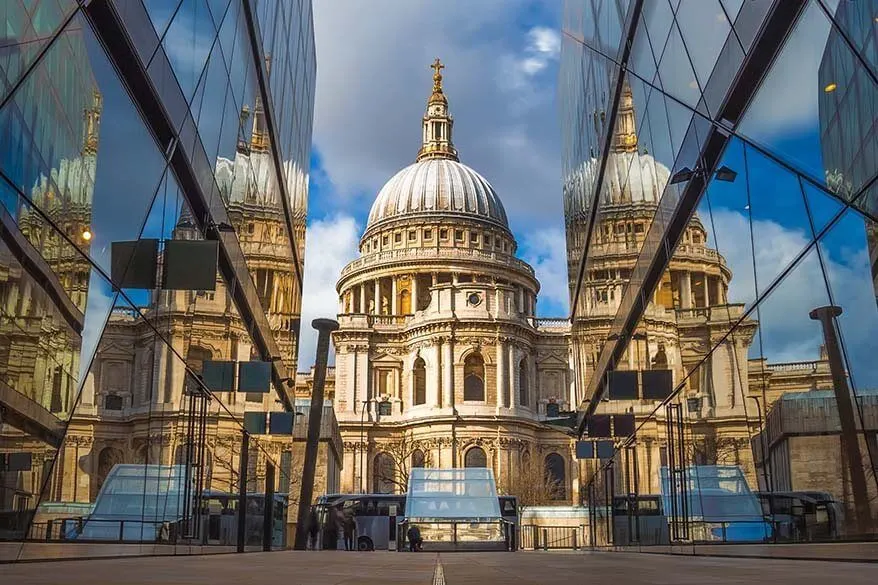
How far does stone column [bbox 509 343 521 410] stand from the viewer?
274 ft

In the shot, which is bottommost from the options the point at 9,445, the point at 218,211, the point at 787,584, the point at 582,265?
the point at 787,584

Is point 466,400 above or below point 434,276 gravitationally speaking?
below

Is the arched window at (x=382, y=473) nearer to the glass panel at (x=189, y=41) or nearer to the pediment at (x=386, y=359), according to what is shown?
the pediment at (x=386, y=359)

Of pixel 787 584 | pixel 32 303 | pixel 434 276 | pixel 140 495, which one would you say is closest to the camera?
pixel 787 584

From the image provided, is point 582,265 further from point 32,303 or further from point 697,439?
point 32,303

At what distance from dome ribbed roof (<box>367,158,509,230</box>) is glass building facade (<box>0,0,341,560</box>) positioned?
8983cm

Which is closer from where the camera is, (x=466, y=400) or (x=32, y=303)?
(x=32, y=303)

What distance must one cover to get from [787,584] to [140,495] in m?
7.67

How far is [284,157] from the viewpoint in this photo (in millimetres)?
23891

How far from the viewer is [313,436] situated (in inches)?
1342

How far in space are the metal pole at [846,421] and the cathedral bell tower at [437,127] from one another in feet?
377

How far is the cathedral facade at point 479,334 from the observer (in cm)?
1633

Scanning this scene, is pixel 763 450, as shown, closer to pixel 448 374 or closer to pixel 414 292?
pixel 448 374

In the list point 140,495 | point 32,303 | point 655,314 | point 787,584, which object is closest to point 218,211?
point 140,495
